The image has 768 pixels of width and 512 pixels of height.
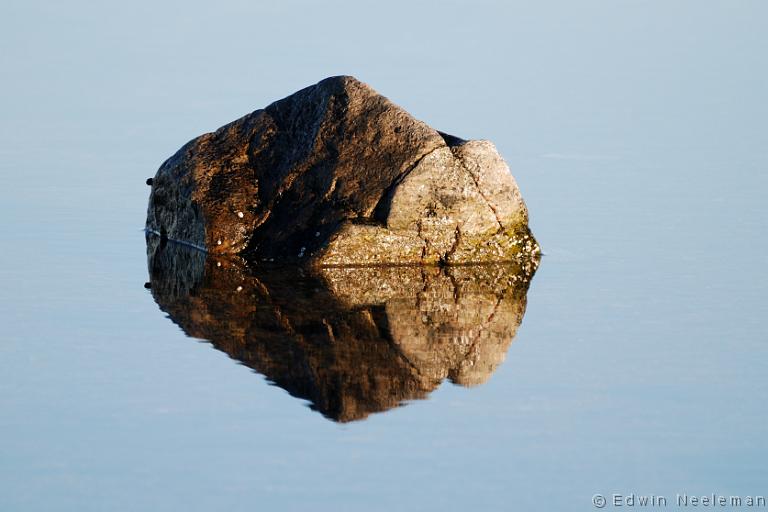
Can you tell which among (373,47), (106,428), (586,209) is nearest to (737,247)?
(586,209)

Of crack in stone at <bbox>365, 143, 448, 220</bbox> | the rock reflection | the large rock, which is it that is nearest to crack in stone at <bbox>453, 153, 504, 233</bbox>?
the large rock

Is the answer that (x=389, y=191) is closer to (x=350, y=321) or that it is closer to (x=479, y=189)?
(x=479, y=189)

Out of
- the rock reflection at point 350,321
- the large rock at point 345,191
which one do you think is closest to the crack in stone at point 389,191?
the large rock at point 345,191

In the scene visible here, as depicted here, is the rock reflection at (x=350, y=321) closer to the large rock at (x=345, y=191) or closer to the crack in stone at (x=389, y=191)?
the large rock at (x=345, y=191)

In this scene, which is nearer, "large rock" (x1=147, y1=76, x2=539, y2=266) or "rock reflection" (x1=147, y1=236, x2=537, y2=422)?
"rock reflection" (x1=147, y1=236, x2=537, y2=422)

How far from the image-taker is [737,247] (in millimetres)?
18844

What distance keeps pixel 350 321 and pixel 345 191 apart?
3892 millimetres

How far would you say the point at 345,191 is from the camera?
18.3m

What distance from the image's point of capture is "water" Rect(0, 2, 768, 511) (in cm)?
1012

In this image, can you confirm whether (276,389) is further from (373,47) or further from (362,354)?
(373,47)

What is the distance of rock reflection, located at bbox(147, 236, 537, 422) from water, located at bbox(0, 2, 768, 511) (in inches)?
10.1

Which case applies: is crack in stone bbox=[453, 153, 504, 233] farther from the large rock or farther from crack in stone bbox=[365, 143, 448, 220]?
crack in stone bbox=[365, 143, 448, 220]

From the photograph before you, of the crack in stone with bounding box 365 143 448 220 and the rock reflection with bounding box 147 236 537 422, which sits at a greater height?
the crack in stone with bounding box 365 143 448 220

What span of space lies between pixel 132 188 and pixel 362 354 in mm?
→ 10863
